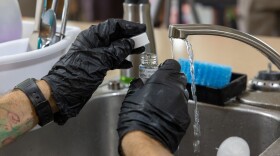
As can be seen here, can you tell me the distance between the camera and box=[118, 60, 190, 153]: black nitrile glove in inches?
22.3

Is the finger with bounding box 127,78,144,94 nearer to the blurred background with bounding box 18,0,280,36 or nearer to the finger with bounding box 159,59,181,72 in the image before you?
the finger with bounding box 159,59,181,72

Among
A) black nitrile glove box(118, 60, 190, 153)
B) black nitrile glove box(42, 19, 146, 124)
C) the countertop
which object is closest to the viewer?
black nitrile glove box(118, 60, 190, 153)

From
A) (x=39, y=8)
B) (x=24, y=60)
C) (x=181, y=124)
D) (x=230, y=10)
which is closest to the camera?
(x=181, y=124)

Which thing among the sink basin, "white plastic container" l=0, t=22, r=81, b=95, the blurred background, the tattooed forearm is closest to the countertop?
the sink basin

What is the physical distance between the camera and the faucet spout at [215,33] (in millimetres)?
663

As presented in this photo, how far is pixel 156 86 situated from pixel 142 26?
0.13 meters

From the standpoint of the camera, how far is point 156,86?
606 mm

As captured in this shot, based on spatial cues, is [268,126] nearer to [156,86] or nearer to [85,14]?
[156,86]

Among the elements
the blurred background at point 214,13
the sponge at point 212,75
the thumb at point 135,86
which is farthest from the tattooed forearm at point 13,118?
the blurred background at point 214,13

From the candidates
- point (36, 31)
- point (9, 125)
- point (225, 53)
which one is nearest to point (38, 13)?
point (36, 31)

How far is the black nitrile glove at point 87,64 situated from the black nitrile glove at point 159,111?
0.29 feet

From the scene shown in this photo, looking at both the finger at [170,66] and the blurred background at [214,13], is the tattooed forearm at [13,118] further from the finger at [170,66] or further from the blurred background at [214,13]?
the blurred background at [214,13]

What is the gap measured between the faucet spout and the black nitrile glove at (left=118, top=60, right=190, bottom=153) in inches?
2.9

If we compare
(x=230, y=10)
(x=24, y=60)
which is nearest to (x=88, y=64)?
(x=24, y=60)
